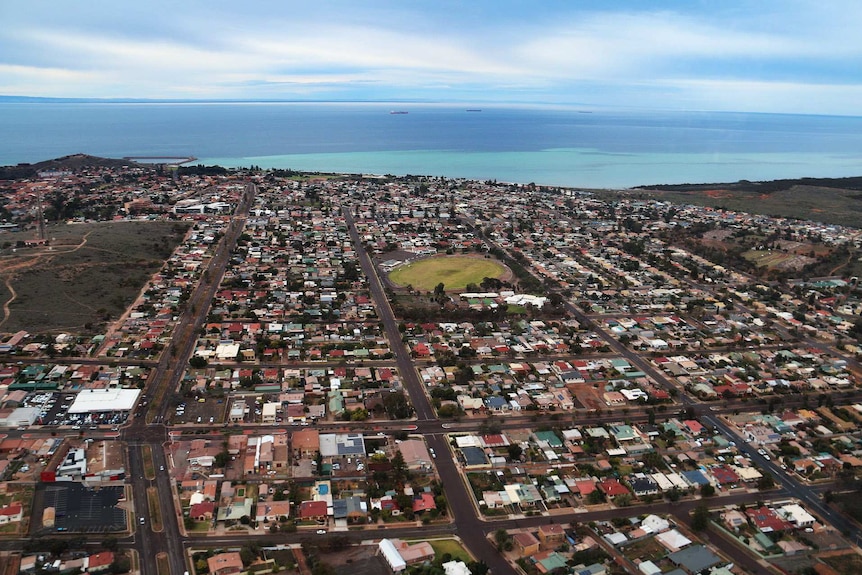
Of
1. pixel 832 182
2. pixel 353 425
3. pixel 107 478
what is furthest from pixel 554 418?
pixel 832 182

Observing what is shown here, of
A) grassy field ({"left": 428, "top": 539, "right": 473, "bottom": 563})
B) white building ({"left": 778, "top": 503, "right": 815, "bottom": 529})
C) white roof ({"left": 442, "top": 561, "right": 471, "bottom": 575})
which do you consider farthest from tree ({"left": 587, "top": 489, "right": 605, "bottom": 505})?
white building ({"left": 778, "top": 503, "right": 815, "bottom": 529})

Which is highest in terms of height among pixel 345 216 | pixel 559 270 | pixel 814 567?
pixel 345 216

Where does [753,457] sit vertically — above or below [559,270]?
below

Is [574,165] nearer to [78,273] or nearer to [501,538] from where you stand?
[78,273]

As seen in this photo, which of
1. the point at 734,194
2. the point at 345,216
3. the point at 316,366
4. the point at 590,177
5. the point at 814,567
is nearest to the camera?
the point at 814,567

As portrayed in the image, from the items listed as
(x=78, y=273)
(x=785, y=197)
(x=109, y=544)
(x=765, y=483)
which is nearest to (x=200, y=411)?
(x=109, y=544)

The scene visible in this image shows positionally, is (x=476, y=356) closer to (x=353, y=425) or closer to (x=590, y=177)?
(x=353, y=425)

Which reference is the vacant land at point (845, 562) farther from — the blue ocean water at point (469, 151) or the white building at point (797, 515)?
the blue ocean water at point (469, 151)
